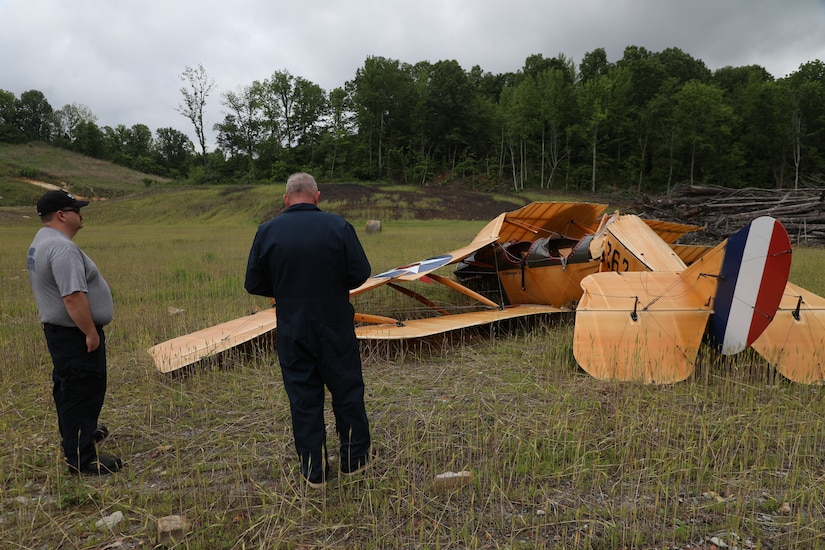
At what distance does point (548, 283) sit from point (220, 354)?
4863 millimetres

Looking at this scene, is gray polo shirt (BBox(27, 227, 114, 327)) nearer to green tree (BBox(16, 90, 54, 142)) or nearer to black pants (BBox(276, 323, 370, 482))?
black pants (BBox(276, 323, 370, 482))

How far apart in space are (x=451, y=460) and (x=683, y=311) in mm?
3107

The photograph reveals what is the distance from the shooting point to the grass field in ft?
8.61

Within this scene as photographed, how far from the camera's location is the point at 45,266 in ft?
10.3

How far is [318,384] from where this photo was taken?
123 inches

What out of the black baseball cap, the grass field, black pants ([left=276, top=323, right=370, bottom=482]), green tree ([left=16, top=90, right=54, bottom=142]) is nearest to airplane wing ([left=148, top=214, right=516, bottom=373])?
the grass field

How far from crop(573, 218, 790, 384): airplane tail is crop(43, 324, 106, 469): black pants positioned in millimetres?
4216

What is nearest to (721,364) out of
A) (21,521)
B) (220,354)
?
(220,354)

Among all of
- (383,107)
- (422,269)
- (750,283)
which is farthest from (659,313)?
(383,107)

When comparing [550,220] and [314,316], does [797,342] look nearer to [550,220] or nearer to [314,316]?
[314,316]

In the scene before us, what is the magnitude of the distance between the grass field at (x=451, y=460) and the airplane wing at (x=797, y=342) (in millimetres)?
187

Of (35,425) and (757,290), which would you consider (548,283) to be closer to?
(757,290)

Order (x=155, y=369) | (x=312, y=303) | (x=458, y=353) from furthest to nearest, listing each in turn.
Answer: (x=458, y=353) → (x=155, y=369) → (x=312, y=303)

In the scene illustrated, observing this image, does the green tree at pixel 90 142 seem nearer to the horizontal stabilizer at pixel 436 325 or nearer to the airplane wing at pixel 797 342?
the horizontal stabilizer at pixel 436 325
